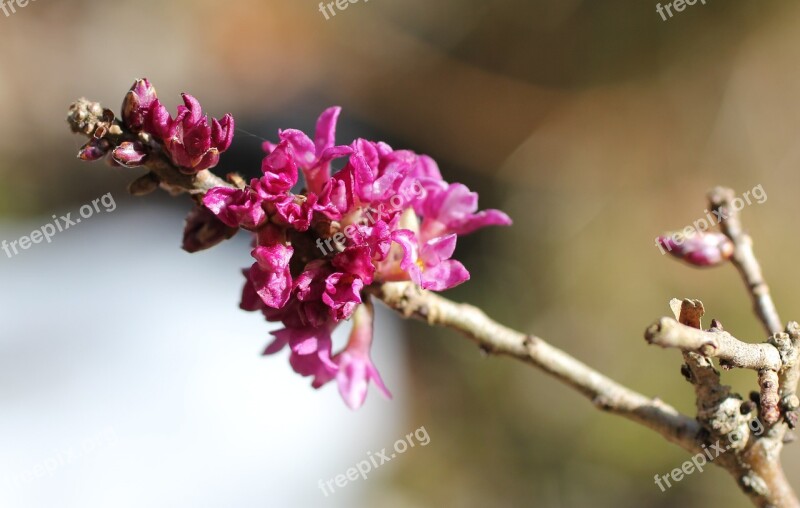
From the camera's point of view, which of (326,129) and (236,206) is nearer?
(236,206)

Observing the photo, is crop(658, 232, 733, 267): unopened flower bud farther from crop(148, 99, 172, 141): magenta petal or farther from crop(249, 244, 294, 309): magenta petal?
crop(148, 99, 172, 141): magenta petal

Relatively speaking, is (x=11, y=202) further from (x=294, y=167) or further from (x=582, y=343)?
(x=294, y=167)

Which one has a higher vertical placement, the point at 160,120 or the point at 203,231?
the point at 160,120

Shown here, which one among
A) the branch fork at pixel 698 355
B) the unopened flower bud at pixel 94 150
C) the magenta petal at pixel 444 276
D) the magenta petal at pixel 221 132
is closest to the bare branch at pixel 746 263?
the branch fork at pixel 698 355

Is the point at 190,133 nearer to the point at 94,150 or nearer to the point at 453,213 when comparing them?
the point at 94,150

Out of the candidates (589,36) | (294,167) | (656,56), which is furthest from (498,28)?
(294,167)

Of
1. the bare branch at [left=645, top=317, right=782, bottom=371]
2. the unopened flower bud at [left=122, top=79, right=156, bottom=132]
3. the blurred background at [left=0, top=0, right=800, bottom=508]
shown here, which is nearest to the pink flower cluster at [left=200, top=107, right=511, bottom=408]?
the unopened flower bud at [left=122, top=79, right=156, bottom=132]

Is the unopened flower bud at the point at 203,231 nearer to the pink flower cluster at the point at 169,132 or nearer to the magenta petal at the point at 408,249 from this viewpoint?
the pink flower cluster at the point at 169,132

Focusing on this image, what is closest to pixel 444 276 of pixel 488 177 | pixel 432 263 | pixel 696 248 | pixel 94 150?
pixel 432 263
